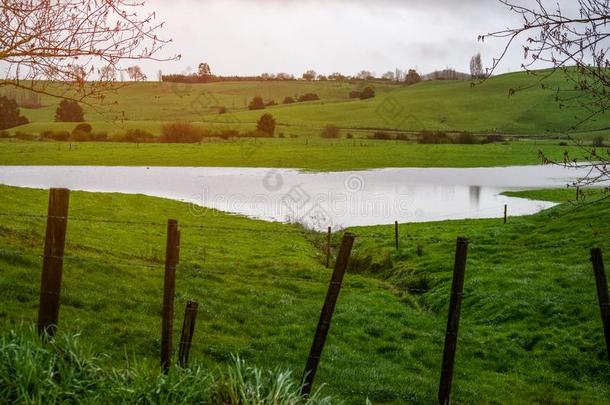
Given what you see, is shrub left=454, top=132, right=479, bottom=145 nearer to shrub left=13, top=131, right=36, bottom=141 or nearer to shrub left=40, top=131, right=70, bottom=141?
shrub left=40, top=131, right=70, bottom=141

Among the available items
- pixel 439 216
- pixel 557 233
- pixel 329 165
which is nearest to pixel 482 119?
pixel 329 165

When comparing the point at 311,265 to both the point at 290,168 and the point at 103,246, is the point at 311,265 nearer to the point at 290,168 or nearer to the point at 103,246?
the point at 103,246

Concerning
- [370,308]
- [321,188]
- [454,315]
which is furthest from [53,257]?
[321,188]

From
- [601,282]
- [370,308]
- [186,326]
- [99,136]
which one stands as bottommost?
[370,308]

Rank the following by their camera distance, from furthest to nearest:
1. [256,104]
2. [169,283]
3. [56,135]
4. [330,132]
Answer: [256,104], [330,132], [56,135], [169,283]

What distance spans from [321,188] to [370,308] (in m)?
44.6

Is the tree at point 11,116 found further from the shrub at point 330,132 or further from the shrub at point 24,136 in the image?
the shrub at point 330,132

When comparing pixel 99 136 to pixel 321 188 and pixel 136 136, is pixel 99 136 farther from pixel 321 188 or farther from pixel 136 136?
pixel 321 188

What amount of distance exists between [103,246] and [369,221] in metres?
23.8

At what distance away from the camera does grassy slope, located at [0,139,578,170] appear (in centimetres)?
9331

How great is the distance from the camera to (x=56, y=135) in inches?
4759

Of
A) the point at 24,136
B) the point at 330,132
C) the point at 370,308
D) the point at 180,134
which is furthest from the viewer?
the point at 330,132

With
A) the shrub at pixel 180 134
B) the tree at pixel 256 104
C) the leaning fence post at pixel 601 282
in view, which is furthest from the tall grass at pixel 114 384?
the tree at pixel 256 104

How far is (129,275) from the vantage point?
21406 millimetres
